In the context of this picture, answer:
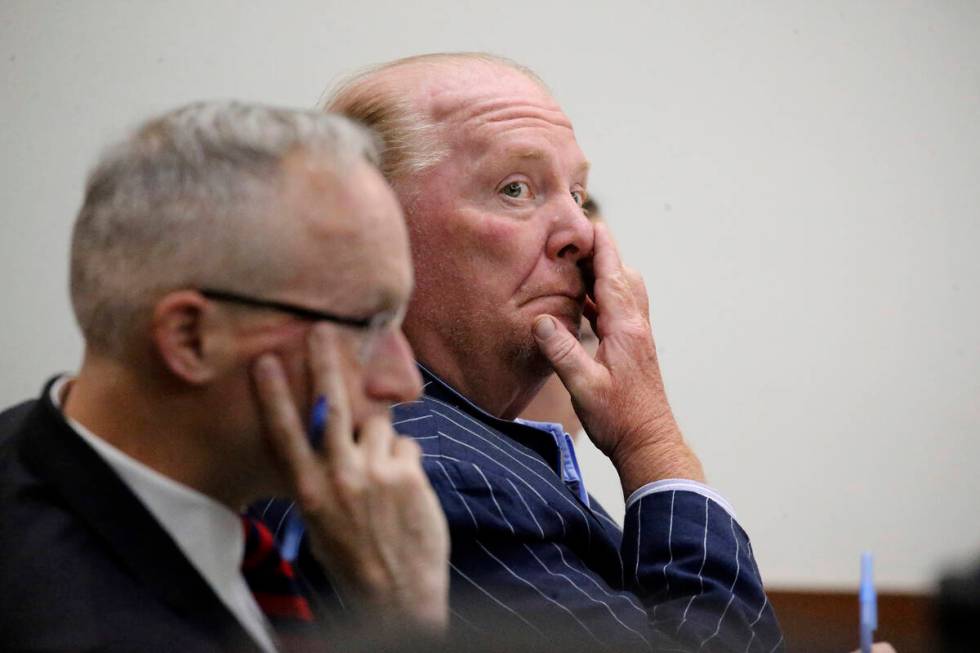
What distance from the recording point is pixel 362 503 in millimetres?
899

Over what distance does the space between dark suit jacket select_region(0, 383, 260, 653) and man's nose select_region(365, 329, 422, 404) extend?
21cm

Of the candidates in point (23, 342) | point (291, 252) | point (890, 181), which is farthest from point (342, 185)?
point (890, 181)

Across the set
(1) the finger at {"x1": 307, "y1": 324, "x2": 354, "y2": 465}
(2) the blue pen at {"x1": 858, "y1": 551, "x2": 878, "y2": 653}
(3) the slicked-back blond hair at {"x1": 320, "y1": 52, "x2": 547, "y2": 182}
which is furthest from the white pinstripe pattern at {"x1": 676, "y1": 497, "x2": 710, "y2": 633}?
(3) the slicked-back blond hair at {"x1": 320, "y1": 52, "x2": 547, "y2": 182}

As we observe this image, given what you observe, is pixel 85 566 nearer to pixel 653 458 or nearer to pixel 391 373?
pixel 391 373

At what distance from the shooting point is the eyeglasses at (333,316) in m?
0.84

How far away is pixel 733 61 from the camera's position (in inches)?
105

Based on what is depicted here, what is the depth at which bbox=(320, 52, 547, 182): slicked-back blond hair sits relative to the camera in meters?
1.48

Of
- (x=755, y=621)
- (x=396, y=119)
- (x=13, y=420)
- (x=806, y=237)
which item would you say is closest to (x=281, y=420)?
(x=13, y=420)

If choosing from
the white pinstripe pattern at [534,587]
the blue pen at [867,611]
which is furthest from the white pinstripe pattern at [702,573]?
the blue pen at [867,611]

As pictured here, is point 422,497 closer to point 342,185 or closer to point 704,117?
point 342,185

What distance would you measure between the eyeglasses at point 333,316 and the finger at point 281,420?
0.04 metres

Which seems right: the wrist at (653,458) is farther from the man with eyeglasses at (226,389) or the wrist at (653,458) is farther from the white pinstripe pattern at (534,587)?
the man with eyeglasses at (226,389)

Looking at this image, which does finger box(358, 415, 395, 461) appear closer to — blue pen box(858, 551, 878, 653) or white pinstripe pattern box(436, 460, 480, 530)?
white pinstripe pattern box(436, 460, 480, 530)

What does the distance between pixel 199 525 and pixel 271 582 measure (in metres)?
0.12
